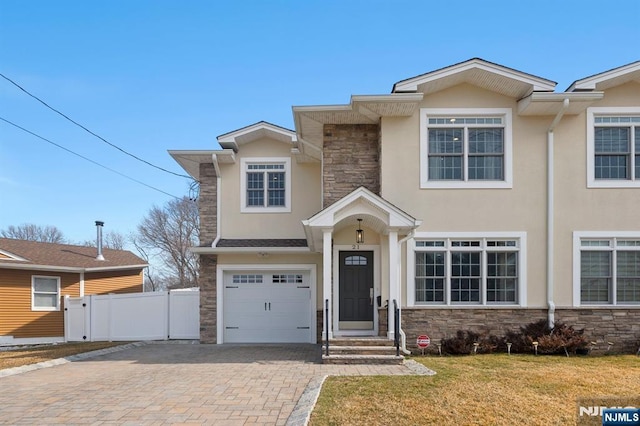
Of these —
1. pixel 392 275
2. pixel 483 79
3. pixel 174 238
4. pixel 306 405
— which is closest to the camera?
pixel 306 405

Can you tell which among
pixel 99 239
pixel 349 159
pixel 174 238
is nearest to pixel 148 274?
pixel 174 238

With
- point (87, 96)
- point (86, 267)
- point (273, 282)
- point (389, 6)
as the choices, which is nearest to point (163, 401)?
point (273, 282)

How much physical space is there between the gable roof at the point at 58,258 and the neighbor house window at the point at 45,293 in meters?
0.68

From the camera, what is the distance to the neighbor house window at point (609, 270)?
423 inches

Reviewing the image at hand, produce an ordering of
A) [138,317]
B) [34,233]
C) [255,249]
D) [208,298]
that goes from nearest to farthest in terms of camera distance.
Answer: [255,249] < [208,298] < [138,317] < [34,233]

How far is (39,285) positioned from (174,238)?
20.8m

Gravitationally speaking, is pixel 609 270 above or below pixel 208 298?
above

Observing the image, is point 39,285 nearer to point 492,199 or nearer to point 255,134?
point 255,134

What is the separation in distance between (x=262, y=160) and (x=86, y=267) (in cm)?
883

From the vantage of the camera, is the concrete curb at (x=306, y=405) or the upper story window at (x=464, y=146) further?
the upper story window at (x=464, y=146)

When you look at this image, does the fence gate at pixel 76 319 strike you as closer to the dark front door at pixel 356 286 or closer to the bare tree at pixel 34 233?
the dark front door at pixel 356 286

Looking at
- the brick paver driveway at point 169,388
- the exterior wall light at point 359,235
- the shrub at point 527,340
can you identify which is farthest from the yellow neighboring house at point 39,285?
the shrub at point 527,340

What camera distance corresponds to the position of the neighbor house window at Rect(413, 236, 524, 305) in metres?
10.7

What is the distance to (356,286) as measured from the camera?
11438 millimetres
